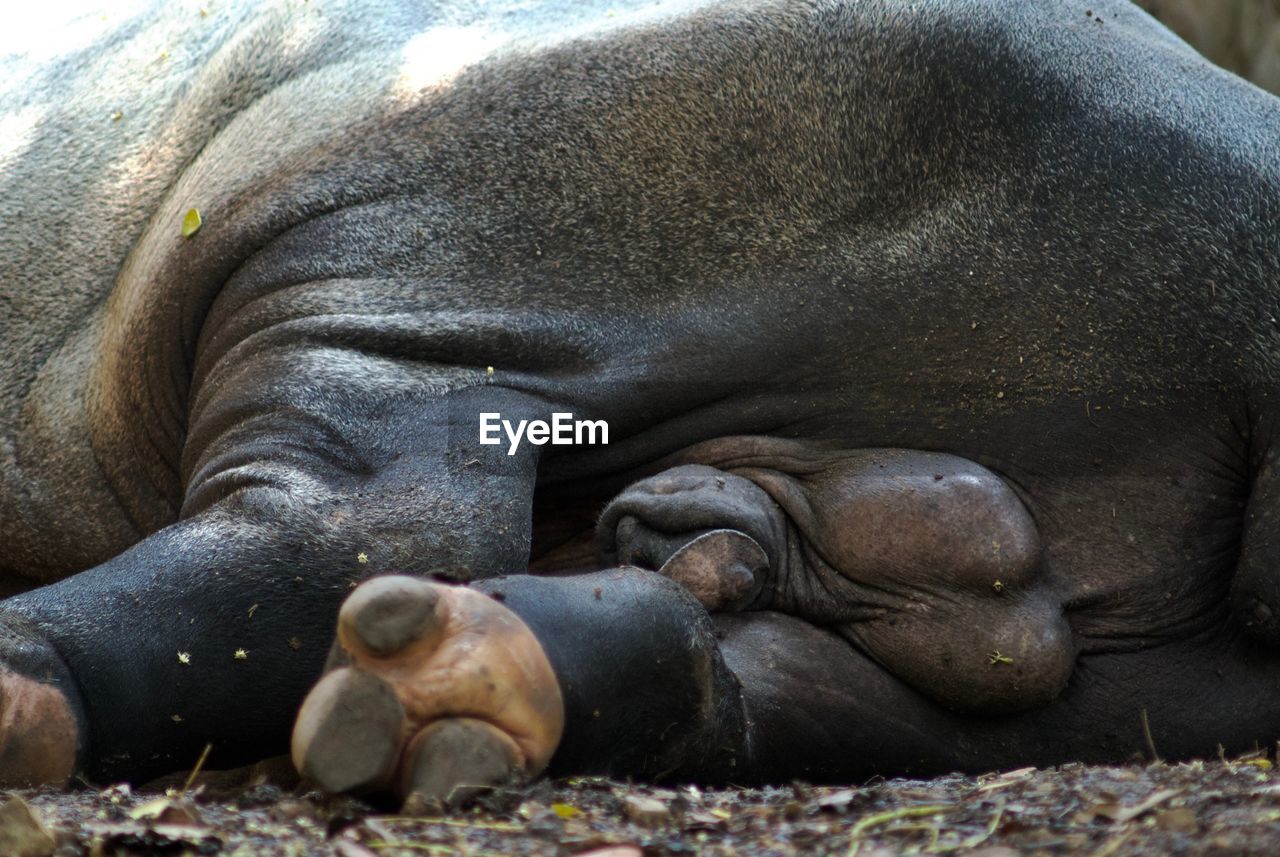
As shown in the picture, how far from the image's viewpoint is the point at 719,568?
2188 mm

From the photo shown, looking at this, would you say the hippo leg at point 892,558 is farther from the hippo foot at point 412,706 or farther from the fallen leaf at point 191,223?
the fallen leaf at point 191,223

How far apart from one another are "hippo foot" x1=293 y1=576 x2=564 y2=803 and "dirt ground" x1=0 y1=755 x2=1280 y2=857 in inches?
1.3

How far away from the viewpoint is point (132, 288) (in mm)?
2613

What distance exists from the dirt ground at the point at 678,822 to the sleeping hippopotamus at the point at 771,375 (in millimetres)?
300

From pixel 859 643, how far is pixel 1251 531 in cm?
53

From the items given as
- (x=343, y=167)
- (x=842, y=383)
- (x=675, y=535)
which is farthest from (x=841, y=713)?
(x=343, y=167)

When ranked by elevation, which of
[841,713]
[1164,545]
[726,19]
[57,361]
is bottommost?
[841,713]

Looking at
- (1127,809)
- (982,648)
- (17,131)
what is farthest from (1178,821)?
(17,131)

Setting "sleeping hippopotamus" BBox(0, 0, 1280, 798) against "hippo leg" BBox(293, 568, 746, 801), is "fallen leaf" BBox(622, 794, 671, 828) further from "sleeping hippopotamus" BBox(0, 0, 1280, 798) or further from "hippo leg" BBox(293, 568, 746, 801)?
"sleeping hippopotamus" BBox(0, 0, 1280, 798)

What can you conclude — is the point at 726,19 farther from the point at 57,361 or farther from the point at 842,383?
the point at 57,361

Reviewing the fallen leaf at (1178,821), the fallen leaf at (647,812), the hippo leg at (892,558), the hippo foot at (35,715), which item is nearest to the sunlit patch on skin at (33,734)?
the hippo foot at (35,715)

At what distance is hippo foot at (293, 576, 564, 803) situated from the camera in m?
1.46

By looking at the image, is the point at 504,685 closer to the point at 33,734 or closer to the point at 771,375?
the point at 33,734

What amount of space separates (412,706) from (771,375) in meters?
1.01
